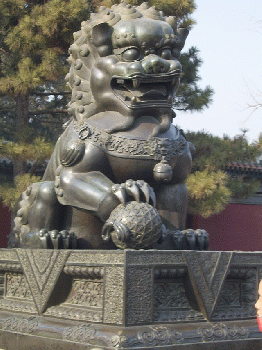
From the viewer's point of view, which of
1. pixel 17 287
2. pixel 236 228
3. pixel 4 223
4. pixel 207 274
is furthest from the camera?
pixel 236 228

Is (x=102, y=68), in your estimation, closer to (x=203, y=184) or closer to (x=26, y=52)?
(x=203, y=184)

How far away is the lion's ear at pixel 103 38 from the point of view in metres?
3.26

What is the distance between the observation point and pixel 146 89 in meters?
3.26

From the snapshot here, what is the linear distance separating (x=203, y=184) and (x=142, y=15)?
641 centimetres

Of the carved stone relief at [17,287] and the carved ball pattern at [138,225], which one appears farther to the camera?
the carved stone relief at [17,287]

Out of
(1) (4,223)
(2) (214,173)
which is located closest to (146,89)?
(2) (214,173)

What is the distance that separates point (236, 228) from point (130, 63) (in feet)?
35.8

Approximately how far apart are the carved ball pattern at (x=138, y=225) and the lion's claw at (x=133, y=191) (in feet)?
0.21

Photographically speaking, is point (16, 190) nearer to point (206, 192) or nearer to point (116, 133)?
point (206, 192)

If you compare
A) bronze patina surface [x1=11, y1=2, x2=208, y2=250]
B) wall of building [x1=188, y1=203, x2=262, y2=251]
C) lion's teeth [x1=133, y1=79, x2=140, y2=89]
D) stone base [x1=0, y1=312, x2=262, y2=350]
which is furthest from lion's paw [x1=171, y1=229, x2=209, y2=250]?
wall of building [x1=188, y1=203, x2=262, y2=251]

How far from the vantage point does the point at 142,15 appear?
3428 mm

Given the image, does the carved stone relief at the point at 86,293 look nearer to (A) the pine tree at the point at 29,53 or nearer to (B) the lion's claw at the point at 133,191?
(B) the lion's claw at the point at 133,191

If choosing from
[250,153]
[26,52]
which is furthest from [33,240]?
[250,153]

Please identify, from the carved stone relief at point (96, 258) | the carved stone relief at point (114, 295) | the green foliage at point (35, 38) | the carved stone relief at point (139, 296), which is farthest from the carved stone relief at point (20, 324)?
the green foliage at point (35, 38)
